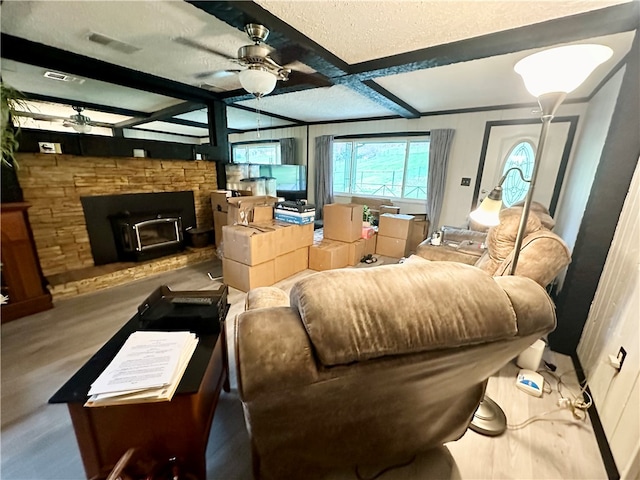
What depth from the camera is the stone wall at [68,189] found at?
234 centimetres

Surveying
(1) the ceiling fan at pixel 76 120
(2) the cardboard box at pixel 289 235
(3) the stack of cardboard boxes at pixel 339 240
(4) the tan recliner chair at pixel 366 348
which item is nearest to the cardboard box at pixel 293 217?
(2) the cardboard box at pixel 289 235

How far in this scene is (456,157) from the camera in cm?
404

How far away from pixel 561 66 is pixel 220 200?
3.25 m

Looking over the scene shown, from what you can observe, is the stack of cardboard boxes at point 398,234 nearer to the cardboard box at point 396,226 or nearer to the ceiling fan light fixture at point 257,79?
the cardboard box at point 396,226

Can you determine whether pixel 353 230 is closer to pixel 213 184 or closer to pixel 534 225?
pixel 534 225

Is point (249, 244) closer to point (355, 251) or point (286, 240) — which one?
point (286, 240)

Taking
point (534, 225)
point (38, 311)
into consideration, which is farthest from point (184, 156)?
point (534, 225)

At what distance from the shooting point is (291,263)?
2945mm

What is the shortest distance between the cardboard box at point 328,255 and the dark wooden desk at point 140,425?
7.04 ft

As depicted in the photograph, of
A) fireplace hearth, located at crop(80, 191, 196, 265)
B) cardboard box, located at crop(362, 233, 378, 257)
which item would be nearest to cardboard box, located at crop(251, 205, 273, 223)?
fireplace hearth, located at crop(80, 191, 196, 265)

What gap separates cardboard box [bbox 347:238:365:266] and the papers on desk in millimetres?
2403

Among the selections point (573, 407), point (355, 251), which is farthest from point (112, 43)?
point (573, 407)

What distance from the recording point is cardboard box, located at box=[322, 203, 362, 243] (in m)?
3.14

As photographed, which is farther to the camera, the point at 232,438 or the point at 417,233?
the point at 417,233
